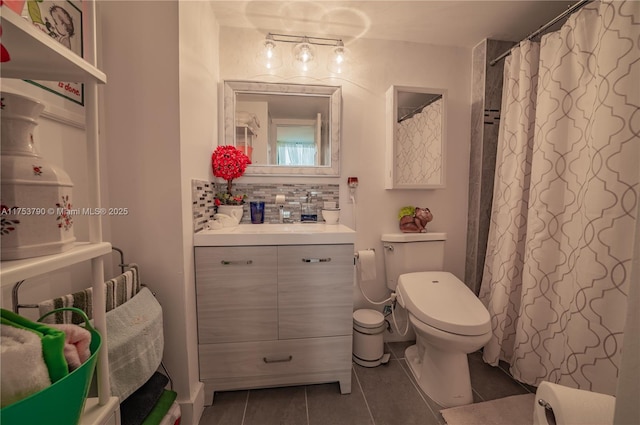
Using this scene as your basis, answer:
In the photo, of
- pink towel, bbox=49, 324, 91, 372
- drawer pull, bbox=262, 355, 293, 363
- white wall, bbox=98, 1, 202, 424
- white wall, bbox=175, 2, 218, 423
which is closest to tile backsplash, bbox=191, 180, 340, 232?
white wall, bbox=175, 2, 218, 423

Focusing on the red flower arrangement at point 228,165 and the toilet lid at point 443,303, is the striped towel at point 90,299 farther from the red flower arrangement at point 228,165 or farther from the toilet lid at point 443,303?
the toilet lid at point 443,303

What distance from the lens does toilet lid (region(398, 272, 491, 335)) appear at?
1.18 m

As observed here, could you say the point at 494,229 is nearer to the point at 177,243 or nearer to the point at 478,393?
the point at 478,393

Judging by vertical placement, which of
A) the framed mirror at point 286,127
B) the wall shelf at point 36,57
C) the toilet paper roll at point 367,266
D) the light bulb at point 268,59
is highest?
the light bulb at point 268,59

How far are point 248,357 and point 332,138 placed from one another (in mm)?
1360

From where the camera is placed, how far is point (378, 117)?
5.59 ft

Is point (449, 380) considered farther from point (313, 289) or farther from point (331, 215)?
point (331, 215)

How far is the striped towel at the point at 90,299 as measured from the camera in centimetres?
64

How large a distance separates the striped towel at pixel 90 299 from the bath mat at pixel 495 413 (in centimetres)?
152

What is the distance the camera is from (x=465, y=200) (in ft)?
5.99

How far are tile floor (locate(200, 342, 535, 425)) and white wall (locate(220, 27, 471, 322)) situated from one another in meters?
0.50

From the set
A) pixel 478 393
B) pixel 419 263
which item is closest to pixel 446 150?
pixel 419 263

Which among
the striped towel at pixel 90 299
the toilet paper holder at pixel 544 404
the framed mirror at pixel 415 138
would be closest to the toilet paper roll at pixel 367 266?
the framed mirror at pixel 415 138

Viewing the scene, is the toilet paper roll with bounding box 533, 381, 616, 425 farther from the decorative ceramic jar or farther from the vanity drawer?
the decorative ceramic jar
